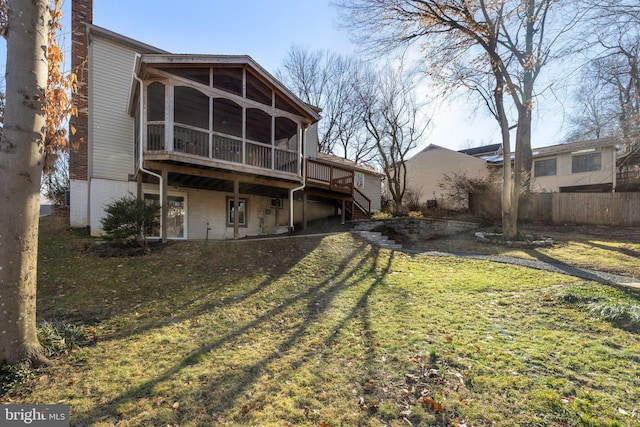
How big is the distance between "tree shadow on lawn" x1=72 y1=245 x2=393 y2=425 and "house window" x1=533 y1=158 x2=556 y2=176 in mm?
23832

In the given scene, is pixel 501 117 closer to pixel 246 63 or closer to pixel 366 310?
pixel 246 63

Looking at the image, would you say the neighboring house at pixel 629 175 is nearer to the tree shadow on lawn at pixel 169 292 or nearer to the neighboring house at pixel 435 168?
the neighboring house at pixel 435 168

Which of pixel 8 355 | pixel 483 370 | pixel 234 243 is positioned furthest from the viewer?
pixel 234 243

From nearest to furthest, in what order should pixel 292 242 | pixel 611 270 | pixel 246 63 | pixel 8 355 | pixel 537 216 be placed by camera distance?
pixel 8 355, pixel 611 270, pixel 292 242, pixel 246 63, pixel 537 216

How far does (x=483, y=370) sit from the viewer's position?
3455 mm

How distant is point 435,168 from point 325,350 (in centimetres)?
2647

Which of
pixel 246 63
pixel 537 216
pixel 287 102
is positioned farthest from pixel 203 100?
pixel 537 216

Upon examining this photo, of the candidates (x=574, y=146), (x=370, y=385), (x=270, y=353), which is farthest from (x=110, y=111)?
(x=574, y=146)

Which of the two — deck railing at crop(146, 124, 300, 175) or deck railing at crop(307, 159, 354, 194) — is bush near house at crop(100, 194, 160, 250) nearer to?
deck railing at crop(146, 124, 300, 175)

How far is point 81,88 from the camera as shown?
1173 cm

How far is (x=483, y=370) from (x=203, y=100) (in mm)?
12400

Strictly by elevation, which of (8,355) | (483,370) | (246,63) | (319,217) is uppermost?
(246,63)

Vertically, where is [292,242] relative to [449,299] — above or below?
above

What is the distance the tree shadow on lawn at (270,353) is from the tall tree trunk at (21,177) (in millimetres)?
1306
